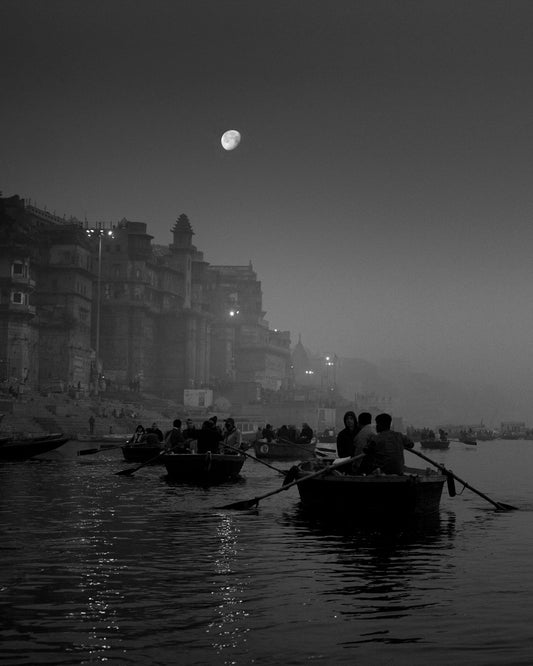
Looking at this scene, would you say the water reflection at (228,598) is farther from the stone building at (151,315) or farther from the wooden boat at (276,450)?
the stone building at (151,315)

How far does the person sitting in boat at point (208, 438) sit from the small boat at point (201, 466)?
427 mm

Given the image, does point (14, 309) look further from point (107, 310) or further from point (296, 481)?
point (296, 481)

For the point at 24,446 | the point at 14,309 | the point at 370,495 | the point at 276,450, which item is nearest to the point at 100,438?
the point at 276,450

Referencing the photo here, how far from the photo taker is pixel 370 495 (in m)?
17.3

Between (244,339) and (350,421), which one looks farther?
(244,339)

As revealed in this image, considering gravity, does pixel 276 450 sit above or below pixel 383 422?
below

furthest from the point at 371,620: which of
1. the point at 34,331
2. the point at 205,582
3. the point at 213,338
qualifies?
the point at 213,338

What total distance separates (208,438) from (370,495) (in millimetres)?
10851

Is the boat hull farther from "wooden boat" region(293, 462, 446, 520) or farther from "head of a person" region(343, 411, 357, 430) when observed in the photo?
"head of a person" region(343, 411, 357, 430)

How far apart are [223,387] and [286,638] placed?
405ft

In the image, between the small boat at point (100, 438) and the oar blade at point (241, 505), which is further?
the small boat at point (100, 438)

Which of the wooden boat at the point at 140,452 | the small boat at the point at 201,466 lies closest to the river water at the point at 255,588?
the small boat at the point at 201,466

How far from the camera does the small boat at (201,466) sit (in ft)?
88.9

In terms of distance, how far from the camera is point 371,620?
9141 mm
